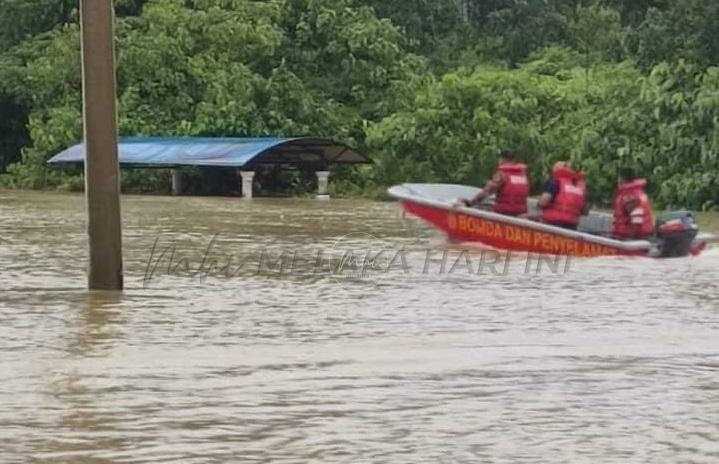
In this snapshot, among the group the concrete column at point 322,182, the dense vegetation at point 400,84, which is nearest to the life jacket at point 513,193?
the dense vegetation at point 400,84

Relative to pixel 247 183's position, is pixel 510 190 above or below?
above

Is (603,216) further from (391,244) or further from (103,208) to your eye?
(103,208)

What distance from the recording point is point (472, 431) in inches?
266

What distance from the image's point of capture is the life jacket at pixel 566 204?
1708 centimetres

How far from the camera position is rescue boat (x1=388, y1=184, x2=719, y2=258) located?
16.0 m

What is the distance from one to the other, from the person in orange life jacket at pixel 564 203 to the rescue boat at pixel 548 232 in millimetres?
304

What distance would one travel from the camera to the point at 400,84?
38406 mm

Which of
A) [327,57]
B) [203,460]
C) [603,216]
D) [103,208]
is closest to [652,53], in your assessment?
[327,57]

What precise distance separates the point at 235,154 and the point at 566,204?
16302mm

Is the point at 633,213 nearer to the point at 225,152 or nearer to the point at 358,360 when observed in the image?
the point at 358,360

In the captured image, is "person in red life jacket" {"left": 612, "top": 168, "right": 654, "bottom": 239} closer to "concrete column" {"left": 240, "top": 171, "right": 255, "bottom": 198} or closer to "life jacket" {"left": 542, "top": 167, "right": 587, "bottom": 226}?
"life jacket" {"left": 542, "top": 167, "right": 587, "bottom": 226}

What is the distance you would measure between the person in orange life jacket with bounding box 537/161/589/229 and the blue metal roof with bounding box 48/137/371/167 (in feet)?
50.1

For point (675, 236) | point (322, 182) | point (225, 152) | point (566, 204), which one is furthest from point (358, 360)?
point (322, 182)

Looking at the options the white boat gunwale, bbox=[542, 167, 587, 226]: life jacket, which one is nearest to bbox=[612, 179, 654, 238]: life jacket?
the white boat gunwale
